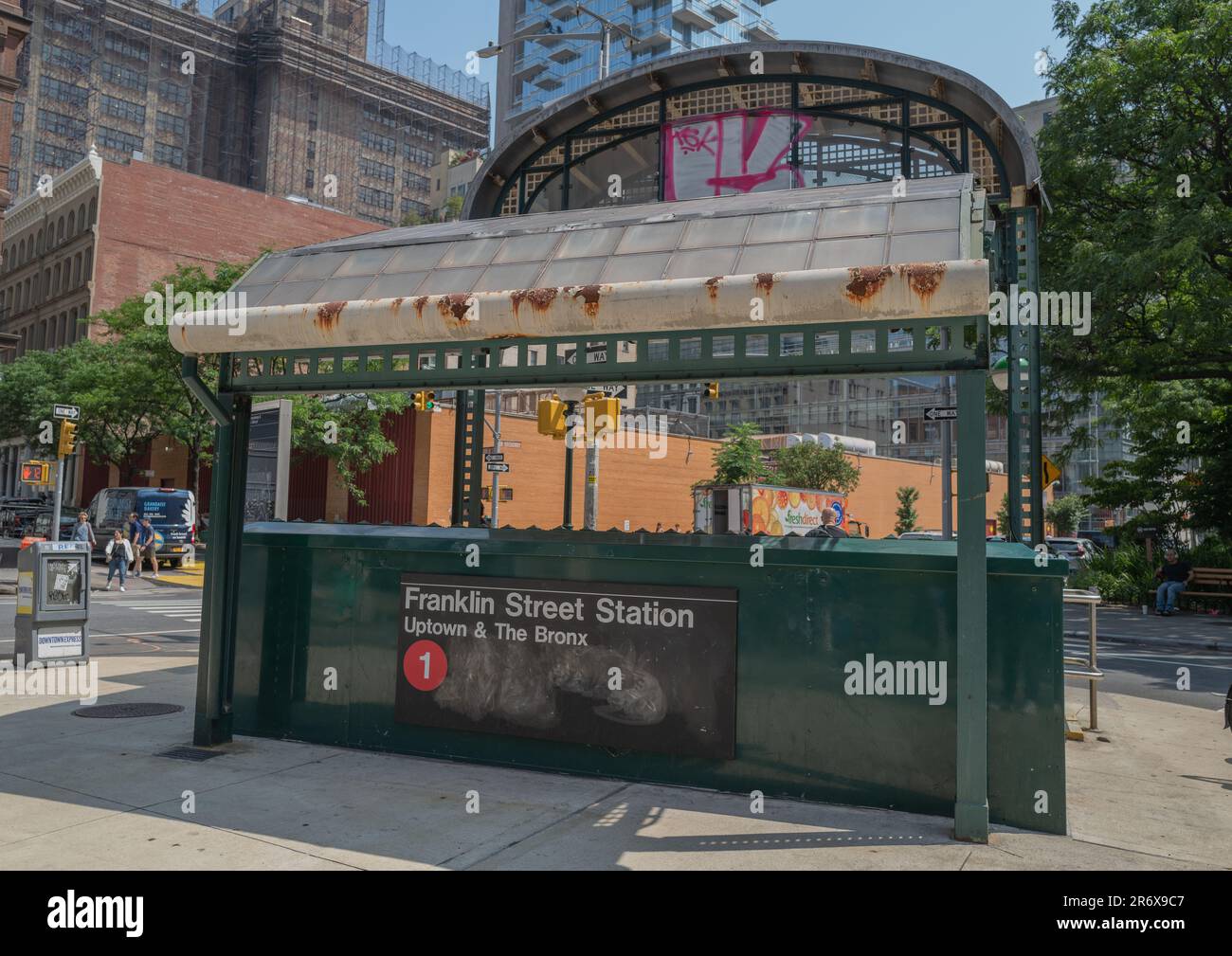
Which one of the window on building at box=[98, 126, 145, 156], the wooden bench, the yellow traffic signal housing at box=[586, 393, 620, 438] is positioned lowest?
the wooden bench

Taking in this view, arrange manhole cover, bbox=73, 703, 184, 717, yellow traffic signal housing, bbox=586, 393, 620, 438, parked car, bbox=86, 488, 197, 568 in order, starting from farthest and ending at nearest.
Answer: parked car, bbox=86, 488, 197, 568, yellow traffic signal housing, bbox=586, 393, 620, 438, manhole cover, bbox=73, 703, 184, 717

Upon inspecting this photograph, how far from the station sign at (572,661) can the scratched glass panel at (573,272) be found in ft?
6.66

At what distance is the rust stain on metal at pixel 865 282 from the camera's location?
527 centimetres

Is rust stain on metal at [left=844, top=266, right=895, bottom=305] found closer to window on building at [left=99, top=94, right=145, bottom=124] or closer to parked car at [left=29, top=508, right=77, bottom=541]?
parked car at [left=29, top=508, right=77, bottom=541]

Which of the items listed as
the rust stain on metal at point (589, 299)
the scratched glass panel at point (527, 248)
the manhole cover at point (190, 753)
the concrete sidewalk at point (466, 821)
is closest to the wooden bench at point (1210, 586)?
the concrete sidewalk at point (466, 821)

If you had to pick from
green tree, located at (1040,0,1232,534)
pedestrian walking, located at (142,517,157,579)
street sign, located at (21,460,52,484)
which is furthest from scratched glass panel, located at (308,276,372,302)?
pedestrian walking, located at (142,517,157,579)

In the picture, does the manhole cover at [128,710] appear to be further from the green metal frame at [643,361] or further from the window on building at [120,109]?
the window on building at [120,109]

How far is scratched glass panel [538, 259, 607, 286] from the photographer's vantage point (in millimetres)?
6230

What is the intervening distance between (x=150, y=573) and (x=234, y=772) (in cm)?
2439

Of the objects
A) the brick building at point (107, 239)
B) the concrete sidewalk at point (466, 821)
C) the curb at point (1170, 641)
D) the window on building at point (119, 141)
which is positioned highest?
the window on building at point (119, 141)

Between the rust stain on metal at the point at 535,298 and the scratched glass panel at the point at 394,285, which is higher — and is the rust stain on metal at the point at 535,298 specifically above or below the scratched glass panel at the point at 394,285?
below

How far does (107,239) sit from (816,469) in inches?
1650

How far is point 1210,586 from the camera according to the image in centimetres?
2234

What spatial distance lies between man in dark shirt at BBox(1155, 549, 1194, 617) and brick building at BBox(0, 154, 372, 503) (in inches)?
1867
